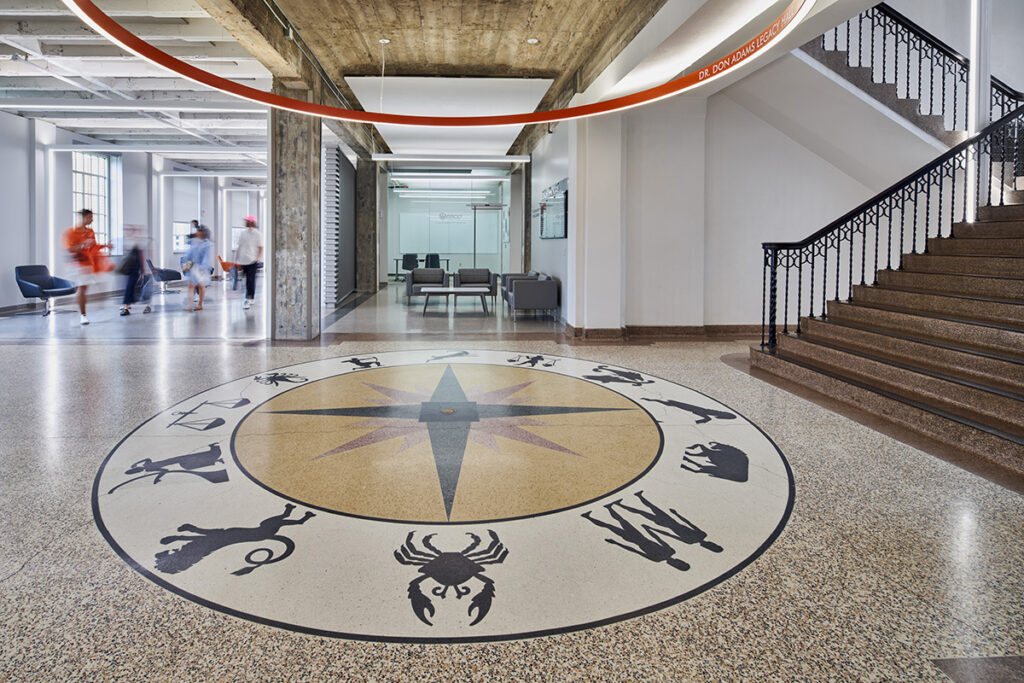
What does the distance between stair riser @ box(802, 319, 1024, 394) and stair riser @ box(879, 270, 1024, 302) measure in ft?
2.55

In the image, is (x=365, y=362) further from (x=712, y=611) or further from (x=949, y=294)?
(x=949, y=294)

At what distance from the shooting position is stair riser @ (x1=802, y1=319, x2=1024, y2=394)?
4.32 metres

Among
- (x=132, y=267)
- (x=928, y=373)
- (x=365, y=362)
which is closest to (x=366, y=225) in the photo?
(x=132, y=267)

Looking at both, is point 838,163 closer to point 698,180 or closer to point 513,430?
point 698,180

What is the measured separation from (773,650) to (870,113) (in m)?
7.81

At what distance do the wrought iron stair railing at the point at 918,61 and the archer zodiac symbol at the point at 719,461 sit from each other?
6830mm

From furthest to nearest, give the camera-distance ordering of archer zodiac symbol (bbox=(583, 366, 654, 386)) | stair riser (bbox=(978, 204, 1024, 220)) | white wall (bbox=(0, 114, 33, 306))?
white wall (bbox=(0, 114, 33, 306))
stair riser (bbox=(978, 204, 1024, 220))
archer zodiac symbol (bbox=(583, 366, 654, 386))

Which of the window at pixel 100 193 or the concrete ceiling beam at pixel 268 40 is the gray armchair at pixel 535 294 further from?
the window at pixel 100 193

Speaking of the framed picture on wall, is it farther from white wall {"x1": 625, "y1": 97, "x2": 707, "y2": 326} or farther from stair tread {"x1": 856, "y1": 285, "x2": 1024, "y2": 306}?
stair tread {"x1": 856, "y1": 285, "x2": 1024, "y2": 306}

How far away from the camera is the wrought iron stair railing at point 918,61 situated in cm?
818

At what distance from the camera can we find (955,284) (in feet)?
18.7

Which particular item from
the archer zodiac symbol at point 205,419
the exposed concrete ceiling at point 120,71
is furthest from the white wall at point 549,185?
the archer zodiac symbol at point 205,419

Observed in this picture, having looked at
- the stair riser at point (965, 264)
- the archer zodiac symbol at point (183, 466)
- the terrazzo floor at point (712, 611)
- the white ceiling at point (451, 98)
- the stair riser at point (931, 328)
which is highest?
the white ceiling at point (451, 98)

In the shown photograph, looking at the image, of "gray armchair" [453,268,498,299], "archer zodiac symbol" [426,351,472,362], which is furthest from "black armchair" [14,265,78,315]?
"archer zodiac symbol" [426,351,472,362]
